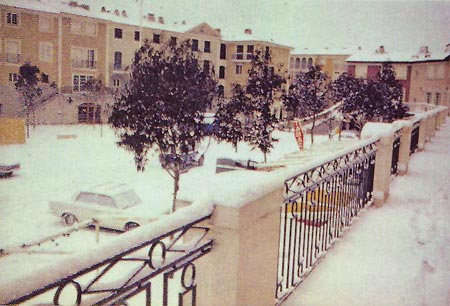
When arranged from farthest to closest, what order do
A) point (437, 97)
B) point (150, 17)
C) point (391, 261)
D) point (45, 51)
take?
point (437, 97) < point (150, 17) < point (45, 51) < point (391, 261)

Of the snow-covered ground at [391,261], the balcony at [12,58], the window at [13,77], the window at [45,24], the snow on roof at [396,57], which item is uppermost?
the snow on roof at [396,57]

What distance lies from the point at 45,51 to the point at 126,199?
14.3 feet

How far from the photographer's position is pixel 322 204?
3715 mm

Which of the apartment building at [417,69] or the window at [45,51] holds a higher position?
the apartment building at [417,69]

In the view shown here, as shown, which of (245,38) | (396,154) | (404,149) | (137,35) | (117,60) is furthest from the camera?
(245,38)

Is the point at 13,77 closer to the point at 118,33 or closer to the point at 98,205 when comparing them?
the point at 98,205

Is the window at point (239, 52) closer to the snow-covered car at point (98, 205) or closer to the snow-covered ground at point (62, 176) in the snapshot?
the snow-covered ground at point (62, 176)

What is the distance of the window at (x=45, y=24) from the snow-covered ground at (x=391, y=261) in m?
7.15

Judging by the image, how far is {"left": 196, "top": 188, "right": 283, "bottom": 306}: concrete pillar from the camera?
2.00 meters

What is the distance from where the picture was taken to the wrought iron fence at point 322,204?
3010mm

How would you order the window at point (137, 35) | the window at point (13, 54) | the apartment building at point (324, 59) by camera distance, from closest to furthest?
the window at point (13, 54)
the window at point (137, 35)
the apartment building at point (324, 59)

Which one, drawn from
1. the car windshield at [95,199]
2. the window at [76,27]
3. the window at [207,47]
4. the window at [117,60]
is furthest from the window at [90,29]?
the window at [207,47]

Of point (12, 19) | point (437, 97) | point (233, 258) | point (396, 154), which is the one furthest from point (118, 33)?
point (437, 97)

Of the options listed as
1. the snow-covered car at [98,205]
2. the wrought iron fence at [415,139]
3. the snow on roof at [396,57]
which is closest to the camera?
the wrought iron fence at [415,139]
